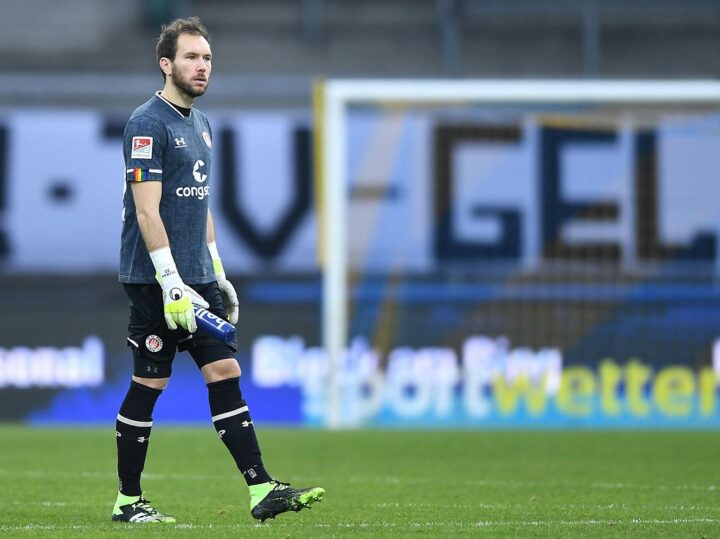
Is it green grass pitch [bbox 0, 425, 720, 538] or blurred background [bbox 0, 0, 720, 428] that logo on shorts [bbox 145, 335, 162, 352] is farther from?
blurred background [bbox 0, 0, 720, 428]

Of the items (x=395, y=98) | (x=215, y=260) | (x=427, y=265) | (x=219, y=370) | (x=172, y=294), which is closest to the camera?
(x=172, y=294)

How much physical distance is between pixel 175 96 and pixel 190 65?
0.14m

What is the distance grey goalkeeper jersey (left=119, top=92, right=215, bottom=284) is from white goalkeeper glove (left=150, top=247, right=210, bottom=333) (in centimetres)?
17

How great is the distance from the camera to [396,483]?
749 centimetres

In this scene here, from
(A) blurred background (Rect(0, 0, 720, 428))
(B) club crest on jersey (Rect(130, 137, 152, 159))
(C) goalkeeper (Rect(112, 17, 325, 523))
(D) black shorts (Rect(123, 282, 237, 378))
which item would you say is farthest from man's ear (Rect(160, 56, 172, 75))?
(A) blurred background (Rect(0, 0, 720, 428))

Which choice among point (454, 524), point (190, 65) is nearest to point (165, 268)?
point (190, 65)

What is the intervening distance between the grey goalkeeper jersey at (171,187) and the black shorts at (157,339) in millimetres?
60

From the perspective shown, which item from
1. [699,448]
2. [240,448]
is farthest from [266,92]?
[240,448]

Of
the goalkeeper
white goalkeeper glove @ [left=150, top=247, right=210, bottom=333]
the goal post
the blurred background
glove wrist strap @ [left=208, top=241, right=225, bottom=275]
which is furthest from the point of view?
the blurred background

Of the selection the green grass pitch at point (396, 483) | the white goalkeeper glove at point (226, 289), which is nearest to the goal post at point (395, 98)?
the green grass pitch at point (396, 483)

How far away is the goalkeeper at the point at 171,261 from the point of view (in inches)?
206

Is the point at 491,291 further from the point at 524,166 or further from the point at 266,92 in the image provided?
the point at 266,92

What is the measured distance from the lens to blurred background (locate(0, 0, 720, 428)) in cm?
A: 1259

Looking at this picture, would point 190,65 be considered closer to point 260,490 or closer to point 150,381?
point 150,381
